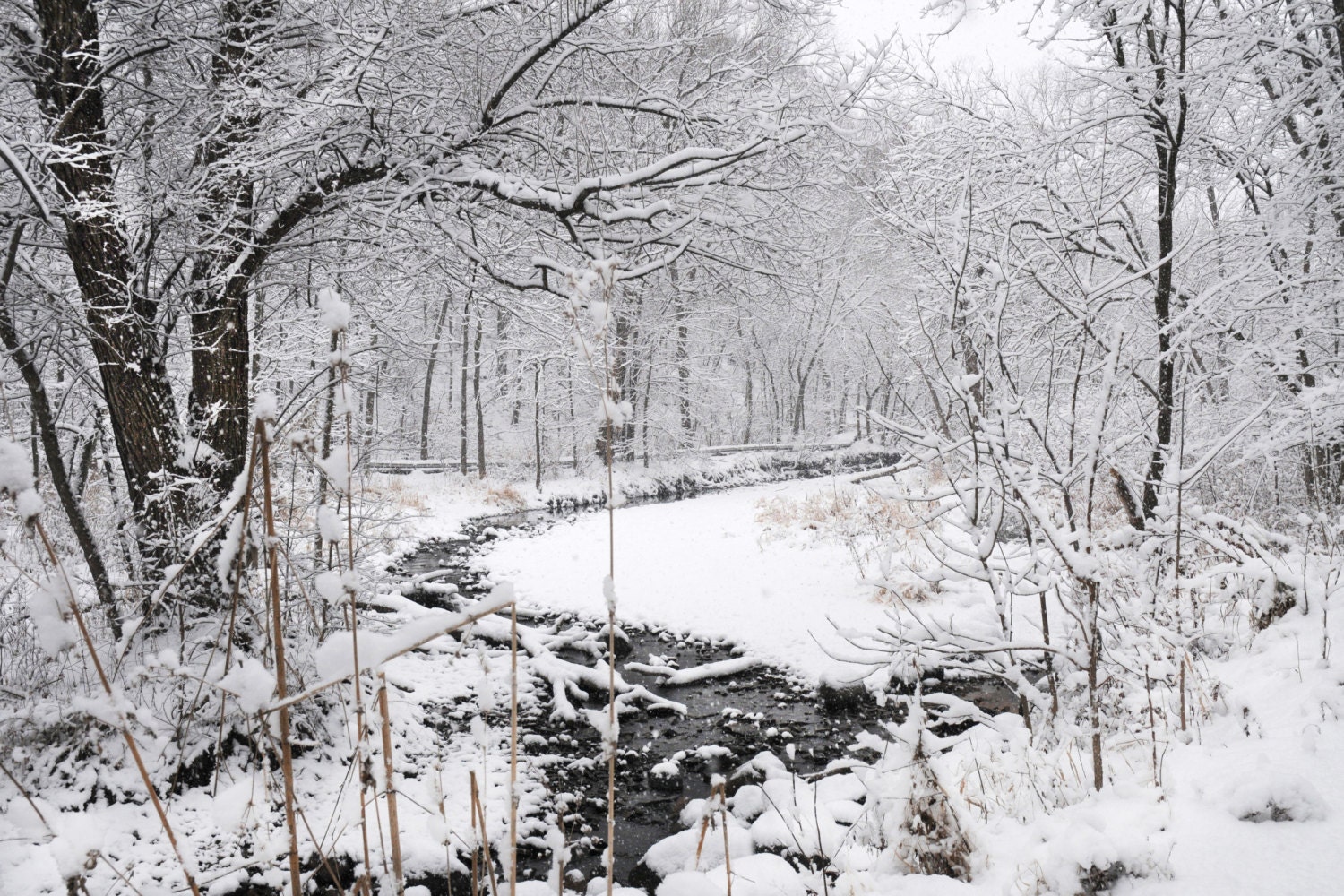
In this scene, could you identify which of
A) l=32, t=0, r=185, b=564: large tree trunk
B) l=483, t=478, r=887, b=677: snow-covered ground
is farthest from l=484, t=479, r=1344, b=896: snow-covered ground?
l=32, t=0, r=185, b=564: large tree trunk

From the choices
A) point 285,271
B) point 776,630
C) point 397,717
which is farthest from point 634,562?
point 285,271

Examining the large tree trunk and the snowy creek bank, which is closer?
the snowy creek bank

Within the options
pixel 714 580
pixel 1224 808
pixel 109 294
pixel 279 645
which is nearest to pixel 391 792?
pixel 279 645

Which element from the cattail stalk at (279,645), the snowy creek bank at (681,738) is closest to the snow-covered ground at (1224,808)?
the snowy creek bank at (681,738)

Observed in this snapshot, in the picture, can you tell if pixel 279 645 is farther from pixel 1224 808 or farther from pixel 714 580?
pixel 714 580

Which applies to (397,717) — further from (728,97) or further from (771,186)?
(728,97)

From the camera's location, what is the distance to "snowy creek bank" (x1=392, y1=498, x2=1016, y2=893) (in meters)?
3.77

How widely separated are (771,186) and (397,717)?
477 cm

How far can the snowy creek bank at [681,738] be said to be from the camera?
377cm

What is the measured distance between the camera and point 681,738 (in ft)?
17.7

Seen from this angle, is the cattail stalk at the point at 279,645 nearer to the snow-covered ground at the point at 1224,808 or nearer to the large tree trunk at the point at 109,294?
the snow-covered ground at the point at 1224,808

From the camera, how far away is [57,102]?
420 cm

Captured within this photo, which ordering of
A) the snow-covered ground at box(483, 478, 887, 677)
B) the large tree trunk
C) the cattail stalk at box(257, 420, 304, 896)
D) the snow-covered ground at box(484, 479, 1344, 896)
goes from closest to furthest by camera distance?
Answer: the cattail stalk at box(257, 420, 304, 896)
the snow-covered ground at box(484, 479, 1344, 896)
the large tree trunk
the snow-covered ground at box(483, 478, 887, 677)

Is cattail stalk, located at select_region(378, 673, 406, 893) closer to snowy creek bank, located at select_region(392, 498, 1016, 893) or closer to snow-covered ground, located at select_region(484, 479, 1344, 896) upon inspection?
snow-covered ground, located at select_region(484, 479, 1344, 896)
